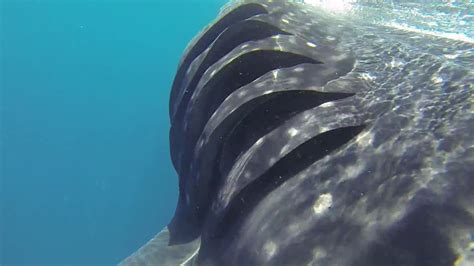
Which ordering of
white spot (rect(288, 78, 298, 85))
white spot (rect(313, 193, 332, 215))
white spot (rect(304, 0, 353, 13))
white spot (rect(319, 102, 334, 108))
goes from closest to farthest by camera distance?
Answer: white spot (rect(313, 193, 332, 215)), white spot (rect(319, 102, 334, 108)), white spot (rect(288, 78, 298, 85)), white spot (rect(304, 0, 353, 13))

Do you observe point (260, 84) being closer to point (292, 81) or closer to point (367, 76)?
point (292, 81)

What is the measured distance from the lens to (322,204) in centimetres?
270

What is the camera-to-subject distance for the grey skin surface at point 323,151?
234 cm

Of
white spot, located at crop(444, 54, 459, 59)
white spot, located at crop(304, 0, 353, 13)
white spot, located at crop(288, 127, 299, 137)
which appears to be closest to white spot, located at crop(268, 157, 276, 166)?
white spot, located at crop(288, 127, 299, 137)


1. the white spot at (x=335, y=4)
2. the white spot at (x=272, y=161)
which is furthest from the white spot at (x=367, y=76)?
the white spot at (x=335, y=4)

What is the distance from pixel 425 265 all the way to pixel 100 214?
70.2 metres

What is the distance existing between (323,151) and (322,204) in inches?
20.6

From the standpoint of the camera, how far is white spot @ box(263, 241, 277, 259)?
269cm

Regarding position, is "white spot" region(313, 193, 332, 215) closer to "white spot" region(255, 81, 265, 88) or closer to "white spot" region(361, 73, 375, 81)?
"white spot" region(255, 81, 265, 88)

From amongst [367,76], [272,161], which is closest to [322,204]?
[272,161]

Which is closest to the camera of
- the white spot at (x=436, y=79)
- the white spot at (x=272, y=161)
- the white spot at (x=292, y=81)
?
the white spot at (x=272, y=161)

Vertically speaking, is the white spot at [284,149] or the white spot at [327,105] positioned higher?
the white spot at [327,105]

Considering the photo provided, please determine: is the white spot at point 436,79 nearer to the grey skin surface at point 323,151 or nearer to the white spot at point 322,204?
the grey skin surface at point 323,151

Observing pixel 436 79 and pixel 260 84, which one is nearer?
pixel 436 79
